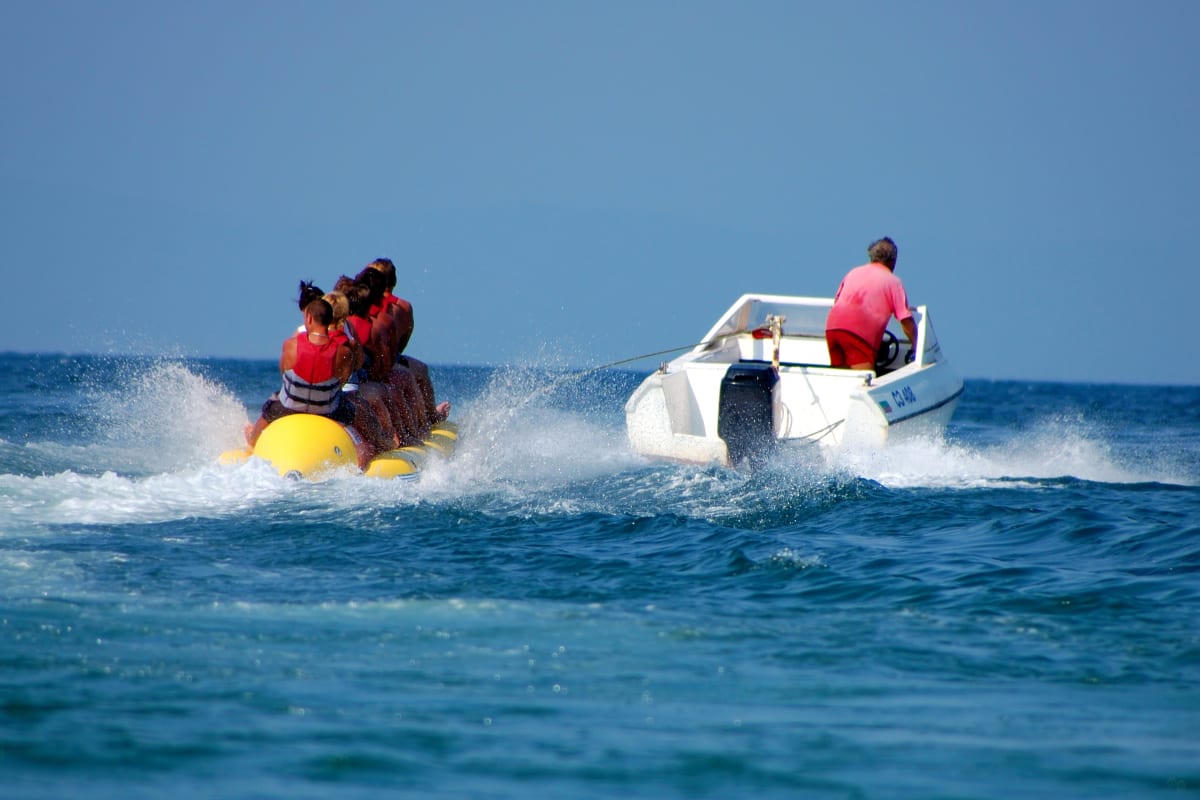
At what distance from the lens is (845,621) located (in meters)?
4.07

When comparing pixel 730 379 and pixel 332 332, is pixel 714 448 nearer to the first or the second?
pixel 730 379

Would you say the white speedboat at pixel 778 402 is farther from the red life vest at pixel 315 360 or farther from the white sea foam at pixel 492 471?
the red life vest at pixel 315 360

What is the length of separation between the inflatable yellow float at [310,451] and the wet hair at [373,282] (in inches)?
48.1

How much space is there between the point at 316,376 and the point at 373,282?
49.4 inches

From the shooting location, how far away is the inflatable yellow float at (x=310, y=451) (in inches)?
255

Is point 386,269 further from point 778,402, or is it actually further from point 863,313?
point 863,313

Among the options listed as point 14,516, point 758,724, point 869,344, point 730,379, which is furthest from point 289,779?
point 869,344

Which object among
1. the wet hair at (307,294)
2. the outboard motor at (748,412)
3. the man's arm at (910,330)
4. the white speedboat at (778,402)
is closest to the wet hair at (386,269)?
the wet hair at (307,294)

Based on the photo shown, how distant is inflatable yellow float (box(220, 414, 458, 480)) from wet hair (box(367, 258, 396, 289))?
149 centimetres

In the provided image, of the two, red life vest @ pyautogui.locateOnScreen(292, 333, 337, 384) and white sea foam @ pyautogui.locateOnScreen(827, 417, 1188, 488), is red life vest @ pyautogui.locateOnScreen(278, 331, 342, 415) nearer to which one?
red life vest @ pyautogui.locateOnScreen(292, 333, 337, 384)

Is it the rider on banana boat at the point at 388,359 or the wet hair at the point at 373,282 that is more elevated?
the wet hair at the point at 373,282

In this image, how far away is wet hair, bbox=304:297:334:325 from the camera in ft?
21.7

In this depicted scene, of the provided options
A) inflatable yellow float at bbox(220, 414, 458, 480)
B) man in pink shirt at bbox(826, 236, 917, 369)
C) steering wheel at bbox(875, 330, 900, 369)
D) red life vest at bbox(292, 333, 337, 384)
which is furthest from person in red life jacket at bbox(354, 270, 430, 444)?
steering wheel at bbox(875, 330, 900, 369)

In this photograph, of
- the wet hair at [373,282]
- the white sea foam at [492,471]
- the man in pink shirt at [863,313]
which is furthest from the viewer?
the man in pink shirt at [863,313]
